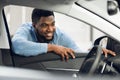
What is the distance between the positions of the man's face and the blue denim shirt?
72 millimetres

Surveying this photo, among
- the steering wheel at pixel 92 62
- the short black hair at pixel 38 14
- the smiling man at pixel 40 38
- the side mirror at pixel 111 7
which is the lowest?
the steering wheel at pixel 92 62

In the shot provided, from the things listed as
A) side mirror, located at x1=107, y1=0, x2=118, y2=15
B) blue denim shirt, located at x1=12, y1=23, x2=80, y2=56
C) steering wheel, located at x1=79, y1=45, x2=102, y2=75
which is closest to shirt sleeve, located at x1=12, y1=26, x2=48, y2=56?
blue denim shirt, located at x1=12, y1=23, x2=80, y2=56

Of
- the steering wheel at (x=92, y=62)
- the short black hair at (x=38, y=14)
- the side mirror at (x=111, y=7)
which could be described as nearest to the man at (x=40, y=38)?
the short black hair at (x=38, y=14)

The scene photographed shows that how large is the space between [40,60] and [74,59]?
284 millimetres

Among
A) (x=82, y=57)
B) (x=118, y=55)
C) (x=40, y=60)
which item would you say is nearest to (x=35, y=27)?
(x=40, y=60)

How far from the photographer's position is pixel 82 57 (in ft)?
12.0

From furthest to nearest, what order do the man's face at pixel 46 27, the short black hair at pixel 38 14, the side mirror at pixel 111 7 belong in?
the man's face at pixel 46 27
the short black hair at pixel 38 14
the side mirror at pixel 111 7

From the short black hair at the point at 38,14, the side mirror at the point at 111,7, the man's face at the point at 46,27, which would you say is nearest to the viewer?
the side mirror at the point at 111,7

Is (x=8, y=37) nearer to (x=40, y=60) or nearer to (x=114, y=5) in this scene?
(x=40, y=60)

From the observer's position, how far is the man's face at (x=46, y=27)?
328cm

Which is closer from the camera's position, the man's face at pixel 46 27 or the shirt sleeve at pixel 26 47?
the shirt sleeve at pixel 26 47

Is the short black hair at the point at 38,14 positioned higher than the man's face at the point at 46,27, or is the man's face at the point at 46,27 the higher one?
the short black hair at the point at 38,14

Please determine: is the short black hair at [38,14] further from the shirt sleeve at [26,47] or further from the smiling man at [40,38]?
the shirt sleeve at [26,47]

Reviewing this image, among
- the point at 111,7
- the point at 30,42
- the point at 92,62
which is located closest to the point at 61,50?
the point at 30,42
